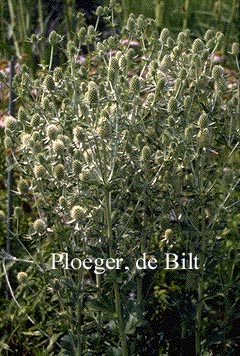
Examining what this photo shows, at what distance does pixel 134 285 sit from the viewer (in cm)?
218

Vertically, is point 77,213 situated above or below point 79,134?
below

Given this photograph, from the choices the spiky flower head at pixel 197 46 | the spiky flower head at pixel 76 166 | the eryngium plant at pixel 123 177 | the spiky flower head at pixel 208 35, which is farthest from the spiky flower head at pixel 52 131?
the spiky flower head at pixel 208 35

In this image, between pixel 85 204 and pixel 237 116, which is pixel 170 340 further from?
pixel 237 116

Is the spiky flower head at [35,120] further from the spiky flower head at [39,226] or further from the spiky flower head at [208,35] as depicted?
the spiky flower head at [208,35]

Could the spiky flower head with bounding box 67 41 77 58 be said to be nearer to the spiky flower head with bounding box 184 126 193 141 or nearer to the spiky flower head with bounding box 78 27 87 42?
the spiky flower head with bounding box 78 27 87 42

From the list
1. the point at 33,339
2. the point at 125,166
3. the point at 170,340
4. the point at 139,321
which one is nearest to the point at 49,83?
the point at 125,166

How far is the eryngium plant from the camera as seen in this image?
6.84 feet

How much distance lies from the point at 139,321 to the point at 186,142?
21.7 inches

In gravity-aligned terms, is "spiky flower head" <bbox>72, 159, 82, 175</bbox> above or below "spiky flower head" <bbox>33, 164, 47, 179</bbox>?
above

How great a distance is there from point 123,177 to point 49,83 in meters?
0.36

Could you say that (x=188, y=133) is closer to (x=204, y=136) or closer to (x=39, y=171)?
(x=204, y=136)

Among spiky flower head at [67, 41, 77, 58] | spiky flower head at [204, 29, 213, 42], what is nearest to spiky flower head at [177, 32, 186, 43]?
spiky flower head at [204, 29, 213, 42]

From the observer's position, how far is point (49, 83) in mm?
2145

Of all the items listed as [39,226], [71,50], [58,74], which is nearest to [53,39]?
[71,50]
